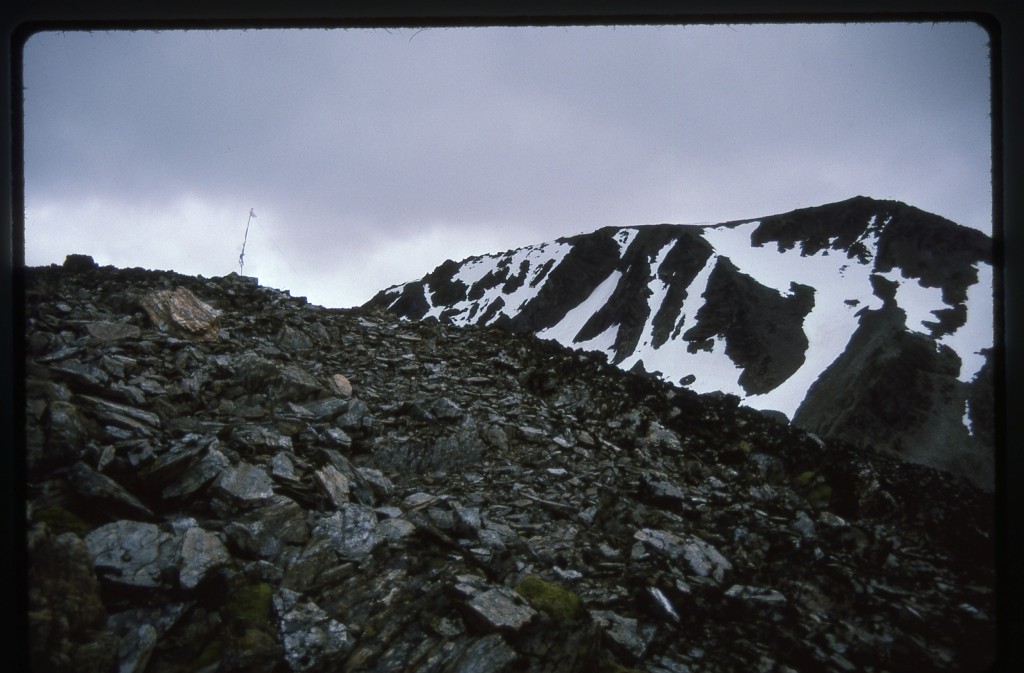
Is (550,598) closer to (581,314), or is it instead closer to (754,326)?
(754,326)

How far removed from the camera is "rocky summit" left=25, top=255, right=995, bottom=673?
3012 mm

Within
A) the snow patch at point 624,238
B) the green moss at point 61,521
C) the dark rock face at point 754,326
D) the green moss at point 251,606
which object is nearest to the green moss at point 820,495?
the green moss at point 251,606

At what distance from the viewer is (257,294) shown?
36.9ft

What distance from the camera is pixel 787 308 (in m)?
54.0

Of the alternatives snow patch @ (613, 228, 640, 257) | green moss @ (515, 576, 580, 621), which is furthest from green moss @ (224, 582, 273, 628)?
snow patch @ (613, 228, 640, 257)

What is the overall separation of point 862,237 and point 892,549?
69.8 meters

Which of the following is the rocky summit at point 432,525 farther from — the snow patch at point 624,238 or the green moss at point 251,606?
the snow patch at point 624,238

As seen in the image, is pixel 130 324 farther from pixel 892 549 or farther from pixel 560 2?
pixel 892 549

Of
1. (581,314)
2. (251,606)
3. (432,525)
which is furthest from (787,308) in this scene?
(251,606)

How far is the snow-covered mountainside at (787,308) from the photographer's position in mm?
36312

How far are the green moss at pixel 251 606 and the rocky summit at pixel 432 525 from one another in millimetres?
12

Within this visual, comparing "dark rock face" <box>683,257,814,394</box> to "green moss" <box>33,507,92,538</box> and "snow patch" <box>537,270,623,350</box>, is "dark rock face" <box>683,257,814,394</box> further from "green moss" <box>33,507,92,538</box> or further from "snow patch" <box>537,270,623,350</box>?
"green moss" <box>33,507,92,538</box>

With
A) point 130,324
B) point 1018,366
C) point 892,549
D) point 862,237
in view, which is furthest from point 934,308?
point 130,324

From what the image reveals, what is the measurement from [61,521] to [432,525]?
2.57 m
